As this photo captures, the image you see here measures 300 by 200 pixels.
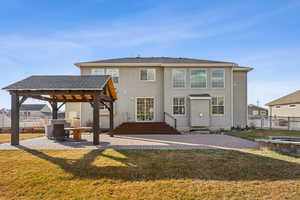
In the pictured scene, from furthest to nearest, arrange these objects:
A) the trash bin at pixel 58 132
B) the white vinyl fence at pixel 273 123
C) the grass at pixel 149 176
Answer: the white vinyl fence at pixel 273 123, the trash bin at pixel 58 132, the grass at pixel 149 176

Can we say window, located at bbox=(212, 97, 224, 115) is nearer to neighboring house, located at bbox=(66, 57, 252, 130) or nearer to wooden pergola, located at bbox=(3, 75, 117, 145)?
neighboring house, located at bbox=(66, 57, 252, 130)

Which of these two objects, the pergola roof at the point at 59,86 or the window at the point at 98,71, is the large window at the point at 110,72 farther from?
the pergola roof at the point at 59,86

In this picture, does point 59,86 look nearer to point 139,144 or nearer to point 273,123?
point 139,144

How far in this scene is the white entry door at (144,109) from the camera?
15.0 meters

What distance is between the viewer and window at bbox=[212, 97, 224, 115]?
15078mm

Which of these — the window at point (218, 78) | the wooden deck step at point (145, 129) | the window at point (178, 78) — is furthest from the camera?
the window at point (218, 78)

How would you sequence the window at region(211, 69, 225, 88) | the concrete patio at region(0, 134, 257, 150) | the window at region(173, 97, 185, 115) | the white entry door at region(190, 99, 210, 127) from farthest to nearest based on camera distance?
the window at region(211, 69, 225, 88) → the window at region(173, 97, 185, 115) → the white entry door at region(190, 99, 210, 127) → the concrete patio at region(0, 134, 257, 150)

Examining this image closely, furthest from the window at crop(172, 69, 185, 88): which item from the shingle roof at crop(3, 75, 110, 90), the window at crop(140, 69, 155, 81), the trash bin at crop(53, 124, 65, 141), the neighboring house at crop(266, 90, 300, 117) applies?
the neighboring house at crop(266, 90, 300, 117)

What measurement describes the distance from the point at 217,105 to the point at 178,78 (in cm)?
446

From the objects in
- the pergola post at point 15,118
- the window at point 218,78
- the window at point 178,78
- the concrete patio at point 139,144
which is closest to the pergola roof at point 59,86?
the pergola post at point 15,118

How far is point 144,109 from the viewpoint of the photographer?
49.3ft

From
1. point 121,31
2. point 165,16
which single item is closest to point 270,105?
point 165,16

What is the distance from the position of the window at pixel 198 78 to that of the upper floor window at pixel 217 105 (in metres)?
1.74

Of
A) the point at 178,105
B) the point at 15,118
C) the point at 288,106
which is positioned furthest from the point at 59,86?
the point at 288,106
